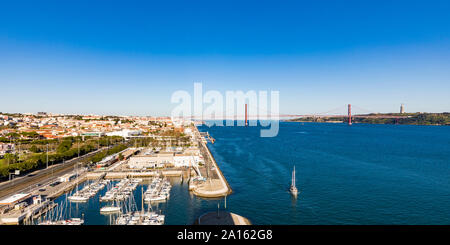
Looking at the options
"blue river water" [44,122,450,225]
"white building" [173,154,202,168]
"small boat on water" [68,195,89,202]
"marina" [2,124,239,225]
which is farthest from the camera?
"white building" [173,154,202,168]

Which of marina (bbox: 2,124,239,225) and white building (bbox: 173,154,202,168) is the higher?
white building (bbox: 173,154,202,168)

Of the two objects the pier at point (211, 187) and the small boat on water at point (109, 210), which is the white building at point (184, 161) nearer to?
the pier at point (211, 187)

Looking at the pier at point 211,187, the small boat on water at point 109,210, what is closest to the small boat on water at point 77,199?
the small boat on water at point 109,210

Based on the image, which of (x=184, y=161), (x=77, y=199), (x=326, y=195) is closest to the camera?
(x=77, y=199)

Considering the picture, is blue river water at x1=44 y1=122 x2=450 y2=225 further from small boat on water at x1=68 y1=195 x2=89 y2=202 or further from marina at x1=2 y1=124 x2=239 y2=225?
small boat on water at x1=68 y1=195 x2=89 y2=202

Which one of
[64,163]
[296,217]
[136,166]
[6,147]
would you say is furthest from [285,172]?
[6,147]

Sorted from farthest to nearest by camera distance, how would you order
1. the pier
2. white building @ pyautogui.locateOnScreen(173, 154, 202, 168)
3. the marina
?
white building @ pyautogui.locateOnScreen(173, 154, 202, 168), the pier, the marina

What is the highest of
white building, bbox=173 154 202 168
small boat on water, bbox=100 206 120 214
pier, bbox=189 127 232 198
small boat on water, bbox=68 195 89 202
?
white building, bbox=173 154 202 168

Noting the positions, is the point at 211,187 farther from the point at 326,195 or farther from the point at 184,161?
the point at 326,195

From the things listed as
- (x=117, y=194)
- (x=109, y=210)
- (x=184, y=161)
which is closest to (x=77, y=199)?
(x=117, y=194)

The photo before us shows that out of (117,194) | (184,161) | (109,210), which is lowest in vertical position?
(109,210)

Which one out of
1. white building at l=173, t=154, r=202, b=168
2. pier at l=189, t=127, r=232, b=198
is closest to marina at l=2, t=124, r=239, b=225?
pier at l=189, t=127, r=232, b=198

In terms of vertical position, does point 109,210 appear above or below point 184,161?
below
